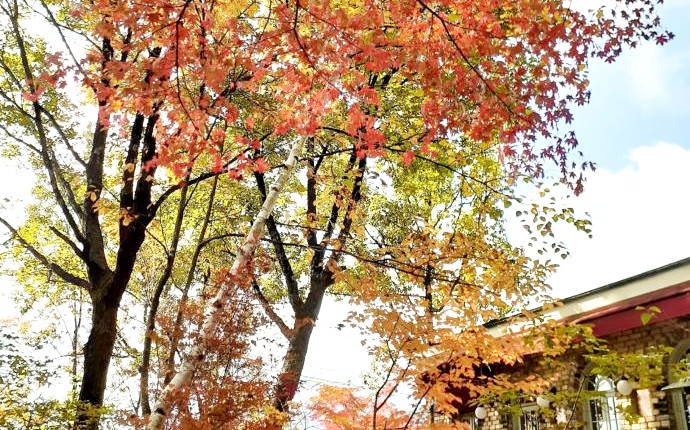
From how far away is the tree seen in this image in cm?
455

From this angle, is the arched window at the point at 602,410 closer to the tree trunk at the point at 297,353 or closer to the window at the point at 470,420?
the window at the point at 470,420

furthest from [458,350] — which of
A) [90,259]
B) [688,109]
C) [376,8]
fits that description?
[688,109]

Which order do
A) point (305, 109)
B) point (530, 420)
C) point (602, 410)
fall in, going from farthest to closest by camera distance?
point (530, 420) → point (602, 410) → point (305, 109)

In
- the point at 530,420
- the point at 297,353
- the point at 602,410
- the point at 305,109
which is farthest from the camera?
the point at 297,353

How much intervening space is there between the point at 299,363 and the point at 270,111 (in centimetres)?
448

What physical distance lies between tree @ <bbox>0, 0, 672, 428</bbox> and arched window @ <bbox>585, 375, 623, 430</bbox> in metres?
2.01

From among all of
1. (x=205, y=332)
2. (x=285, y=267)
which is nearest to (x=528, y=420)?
(x=285, y=267)

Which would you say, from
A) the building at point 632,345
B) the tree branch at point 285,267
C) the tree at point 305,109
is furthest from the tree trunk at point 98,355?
the building at point 632,345

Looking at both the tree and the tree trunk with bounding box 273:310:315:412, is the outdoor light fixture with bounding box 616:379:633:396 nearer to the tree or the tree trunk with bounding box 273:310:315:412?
the tree

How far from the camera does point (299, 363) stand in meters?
10.1

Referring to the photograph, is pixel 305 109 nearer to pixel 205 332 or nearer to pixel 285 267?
pixel 205 332

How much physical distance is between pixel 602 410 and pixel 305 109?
19.4 feet

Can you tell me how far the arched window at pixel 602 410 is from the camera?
782 centimetres

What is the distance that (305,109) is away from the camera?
Result: 6.35m
